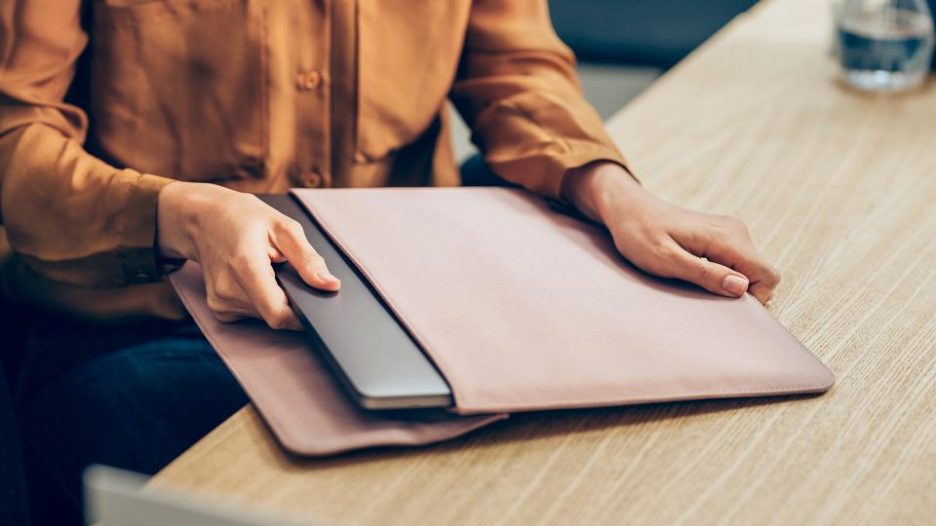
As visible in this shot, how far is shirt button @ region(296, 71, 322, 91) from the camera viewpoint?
1000mm

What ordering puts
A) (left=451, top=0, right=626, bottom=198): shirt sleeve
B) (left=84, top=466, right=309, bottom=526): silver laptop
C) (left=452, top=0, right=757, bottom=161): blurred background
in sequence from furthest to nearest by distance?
(left=452, top=0, right=757, bottom=161): blurred background < (left=451, top=0, right=626, bottom=198): shirt sleeve < (left=84, top=466, right=309, bottom=526): silver laptop

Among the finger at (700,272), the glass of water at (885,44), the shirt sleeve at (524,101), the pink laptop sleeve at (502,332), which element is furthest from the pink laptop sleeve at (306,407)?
the glass of water at (885,44)

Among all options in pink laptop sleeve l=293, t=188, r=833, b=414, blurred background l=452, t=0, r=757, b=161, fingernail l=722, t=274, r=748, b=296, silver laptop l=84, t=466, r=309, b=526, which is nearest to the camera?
silver laptop l=84, t=466, r=309, b=526

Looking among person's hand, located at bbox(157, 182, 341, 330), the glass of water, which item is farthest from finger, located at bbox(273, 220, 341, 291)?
the glass of water

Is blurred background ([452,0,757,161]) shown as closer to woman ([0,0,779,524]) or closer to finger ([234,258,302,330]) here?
woman ([0,0,779,524])

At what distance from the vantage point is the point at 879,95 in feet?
4.19

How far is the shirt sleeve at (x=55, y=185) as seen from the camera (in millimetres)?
853

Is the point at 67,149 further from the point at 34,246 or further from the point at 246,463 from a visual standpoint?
the point at 246,463

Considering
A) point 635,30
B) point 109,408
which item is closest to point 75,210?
point 109,408

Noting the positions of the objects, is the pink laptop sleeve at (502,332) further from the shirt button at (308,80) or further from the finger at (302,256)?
the shirt button at (308,80)

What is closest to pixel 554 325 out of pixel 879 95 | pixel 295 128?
pixel 295 128

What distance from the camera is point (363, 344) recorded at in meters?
0.67

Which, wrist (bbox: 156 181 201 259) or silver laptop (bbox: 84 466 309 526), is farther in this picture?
wrist (bbox: 156 181 201 259)

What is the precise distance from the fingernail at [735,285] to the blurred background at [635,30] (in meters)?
1.12
